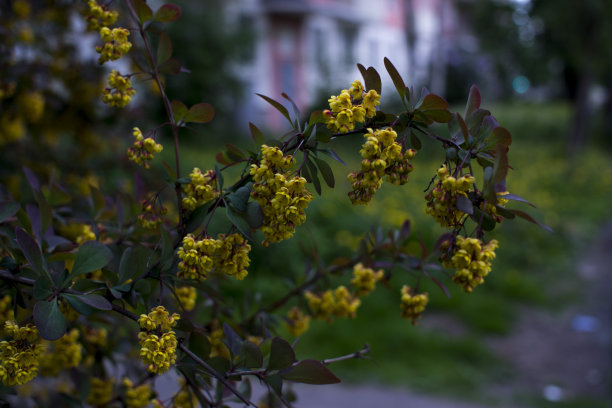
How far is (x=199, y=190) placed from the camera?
1009 mm

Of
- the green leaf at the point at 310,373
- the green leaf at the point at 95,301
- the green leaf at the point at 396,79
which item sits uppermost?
the green leaf at the point at 396,79

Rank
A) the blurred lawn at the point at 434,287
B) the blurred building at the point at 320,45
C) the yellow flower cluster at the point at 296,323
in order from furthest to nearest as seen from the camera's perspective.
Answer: the blurred building at the point at 320,45, the blurred lawn at the point at 434,287, the yellow flower cluster at the point at 296,323

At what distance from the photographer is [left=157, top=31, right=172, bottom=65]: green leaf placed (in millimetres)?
1122

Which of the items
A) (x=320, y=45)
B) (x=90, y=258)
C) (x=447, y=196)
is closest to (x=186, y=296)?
(x=90, y=258)

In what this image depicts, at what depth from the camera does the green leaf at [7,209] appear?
43.9 inches

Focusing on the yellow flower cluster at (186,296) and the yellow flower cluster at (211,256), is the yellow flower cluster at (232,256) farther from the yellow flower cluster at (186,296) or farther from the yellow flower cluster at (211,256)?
the yellow flower cluster at (186,296)

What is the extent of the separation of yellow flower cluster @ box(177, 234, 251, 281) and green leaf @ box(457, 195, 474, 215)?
35 centimetres

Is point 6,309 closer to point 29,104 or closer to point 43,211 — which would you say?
point 43,211

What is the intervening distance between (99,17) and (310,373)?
82 centimetres

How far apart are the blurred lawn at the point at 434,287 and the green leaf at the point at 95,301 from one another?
1.15 metres

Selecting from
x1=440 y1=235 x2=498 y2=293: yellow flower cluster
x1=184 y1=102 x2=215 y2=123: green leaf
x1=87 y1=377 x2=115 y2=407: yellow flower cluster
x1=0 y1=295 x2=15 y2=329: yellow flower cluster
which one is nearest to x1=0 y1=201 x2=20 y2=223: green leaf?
x1=0 y1=295 x2=15 y2=329: yellow flower cluster

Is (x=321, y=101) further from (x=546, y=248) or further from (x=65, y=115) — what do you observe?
(x=65, y=115)

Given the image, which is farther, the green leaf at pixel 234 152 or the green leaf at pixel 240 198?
the green leaf at pixel 234 152

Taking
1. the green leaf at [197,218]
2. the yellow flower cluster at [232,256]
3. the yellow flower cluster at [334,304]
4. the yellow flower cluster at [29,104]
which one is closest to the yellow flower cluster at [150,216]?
the green leaf at [197,218]
